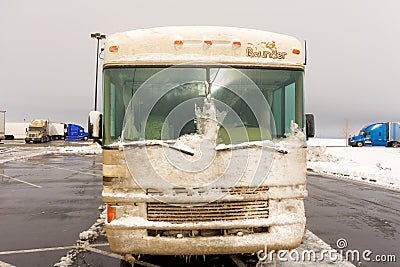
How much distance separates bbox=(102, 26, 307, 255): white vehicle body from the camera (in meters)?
4.14

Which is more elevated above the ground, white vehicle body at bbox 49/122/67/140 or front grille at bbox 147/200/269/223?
white vehicle body at bbox 49/122/67/140

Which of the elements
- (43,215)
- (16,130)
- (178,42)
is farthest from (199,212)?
(16,130)

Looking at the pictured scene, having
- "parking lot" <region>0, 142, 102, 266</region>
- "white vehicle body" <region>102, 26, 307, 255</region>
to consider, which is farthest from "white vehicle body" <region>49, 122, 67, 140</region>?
"white vehicle body" <region>102, 26, 307, 255</region>

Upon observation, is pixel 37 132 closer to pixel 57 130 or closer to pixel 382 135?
pixel 57 130

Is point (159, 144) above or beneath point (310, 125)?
beneath

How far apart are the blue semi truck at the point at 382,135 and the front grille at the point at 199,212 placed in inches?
1997

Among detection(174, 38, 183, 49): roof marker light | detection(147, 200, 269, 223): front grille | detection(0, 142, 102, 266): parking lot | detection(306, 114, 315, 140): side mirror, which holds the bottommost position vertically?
detection(0, 142, 102, 266): parking lot

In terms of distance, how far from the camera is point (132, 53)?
4.43 metres

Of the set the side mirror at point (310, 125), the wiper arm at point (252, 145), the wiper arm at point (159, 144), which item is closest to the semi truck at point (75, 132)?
the wiper arm at point (159, 144)

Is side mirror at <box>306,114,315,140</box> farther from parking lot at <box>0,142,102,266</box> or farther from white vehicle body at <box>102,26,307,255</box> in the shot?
parking lot at <box>0,142,102,266</box>

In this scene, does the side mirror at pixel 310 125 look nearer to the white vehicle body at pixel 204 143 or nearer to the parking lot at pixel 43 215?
the white vehicle body at pixel 204 143

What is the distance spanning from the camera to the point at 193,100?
15.0ft

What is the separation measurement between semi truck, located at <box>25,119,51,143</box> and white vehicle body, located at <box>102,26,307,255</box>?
55.1 metres

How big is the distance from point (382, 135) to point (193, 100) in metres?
51.0
